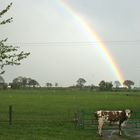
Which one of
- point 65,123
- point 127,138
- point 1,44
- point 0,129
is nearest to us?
A: point 1,44

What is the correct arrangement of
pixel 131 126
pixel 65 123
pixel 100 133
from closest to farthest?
1. pixel 100 133
2. pixel 131 126
3. pixel 65 123

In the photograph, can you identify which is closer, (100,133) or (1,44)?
(1,44)

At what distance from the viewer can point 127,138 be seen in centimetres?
2414

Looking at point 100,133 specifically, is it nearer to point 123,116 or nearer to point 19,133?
point 123,116

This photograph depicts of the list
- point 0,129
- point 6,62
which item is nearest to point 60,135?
point 0,129

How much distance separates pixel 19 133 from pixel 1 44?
7605 mm

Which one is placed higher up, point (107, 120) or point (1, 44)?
point (1, 44)

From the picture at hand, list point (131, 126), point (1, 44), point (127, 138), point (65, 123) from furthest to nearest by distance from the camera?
point (65, 123), point (131, 126), point (127, 138), point (1, 44)

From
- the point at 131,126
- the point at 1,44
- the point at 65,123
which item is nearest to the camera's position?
the point at 1,44

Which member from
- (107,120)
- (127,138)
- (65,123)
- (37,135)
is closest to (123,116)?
(107,120)

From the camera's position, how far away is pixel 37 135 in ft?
80.3

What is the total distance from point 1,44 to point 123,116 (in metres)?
10.3

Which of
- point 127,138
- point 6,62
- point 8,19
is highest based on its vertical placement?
point 8,19

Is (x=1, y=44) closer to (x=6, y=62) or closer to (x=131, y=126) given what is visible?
(x=6, y=62)
